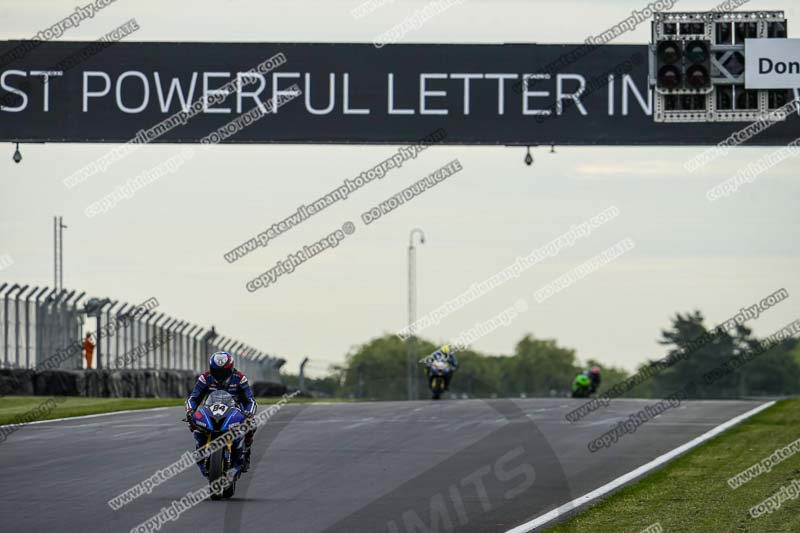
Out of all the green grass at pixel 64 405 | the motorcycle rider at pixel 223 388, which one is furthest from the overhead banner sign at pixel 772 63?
the green grass at pixel 64 405

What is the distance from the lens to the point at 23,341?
34.4 meters

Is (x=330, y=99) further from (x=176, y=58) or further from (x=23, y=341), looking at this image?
(x=23, y=341)

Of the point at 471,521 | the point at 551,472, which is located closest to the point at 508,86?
the point at 551,472

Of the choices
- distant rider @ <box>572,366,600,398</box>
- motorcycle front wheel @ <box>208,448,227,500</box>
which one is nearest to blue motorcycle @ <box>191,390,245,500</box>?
motorcycle front wheel @ <box>208,448,227,500</box>

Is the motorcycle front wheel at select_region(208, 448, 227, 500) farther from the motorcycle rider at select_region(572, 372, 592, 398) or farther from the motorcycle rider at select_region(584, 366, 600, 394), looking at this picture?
the motorcycle rider at select_region(584, 366, 600, 394)

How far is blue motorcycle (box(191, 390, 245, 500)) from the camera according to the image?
14.4 m

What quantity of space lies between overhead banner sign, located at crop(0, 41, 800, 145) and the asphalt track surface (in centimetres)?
497

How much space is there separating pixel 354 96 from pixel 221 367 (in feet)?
37.6

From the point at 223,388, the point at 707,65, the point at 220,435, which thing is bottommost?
the point at 220,435

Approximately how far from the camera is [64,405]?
30.4 meters

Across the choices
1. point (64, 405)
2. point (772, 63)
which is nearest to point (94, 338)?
point (64, 405)

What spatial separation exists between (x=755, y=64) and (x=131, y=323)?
22559 millimetres

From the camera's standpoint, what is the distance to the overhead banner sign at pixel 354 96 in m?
25.4

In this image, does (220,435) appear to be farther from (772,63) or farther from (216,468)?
(772,63)
